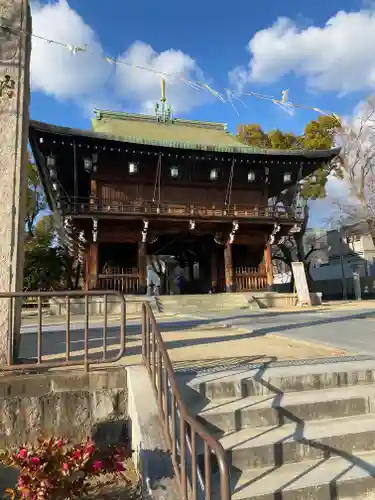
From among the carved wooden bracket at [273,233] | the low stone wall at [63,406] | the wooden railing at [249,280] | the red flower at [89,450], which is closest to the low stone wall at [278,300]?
the wooden railing at [249,280]

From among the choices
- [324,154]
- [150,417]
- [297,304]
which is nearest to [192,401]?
[150,417]

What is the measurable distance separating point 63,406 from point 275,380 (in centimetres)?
221

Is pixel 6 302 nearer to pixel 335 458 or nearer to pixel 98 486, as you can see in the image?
pixel 98 486

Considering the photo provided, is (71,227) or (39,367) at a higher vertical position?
(71,227)

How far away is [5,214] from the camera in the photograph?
182 inches

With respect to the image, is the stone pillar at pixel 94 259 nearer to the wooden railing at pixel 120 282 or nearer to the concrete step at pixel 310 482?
the wooden railing at pixel 120 282

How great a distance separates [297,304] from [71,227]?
1219 centimetres

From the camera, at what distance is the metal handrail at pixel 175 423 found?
6.45 ft

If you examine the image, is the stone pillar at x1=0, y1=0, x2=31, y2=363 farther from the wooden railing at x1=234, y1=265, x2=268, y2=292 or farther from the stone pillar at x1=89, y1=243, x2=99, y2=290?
the wooden railing at x1=234, y1=265, x2=268, y2=292

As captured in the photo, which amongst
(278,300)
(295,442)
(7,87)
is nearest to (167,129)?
(278,300)

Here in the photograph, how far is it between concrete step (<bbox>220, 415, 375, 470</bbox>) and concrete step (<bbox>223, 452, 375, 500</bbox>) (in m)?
0.07

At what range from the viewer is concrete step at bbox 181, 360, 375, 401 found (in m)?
3.81

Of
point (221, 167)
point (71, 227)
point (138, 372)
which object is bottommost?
point (138, 372)

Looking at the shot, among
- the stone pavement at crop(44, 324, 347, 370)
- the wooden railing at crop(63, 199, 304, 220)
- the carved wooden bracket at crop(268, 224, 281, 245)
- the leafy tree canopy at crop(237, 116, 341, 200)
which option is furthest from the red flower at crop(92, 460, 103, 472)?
the leafy tree canopy at crop(237, 116, 341, 200)
